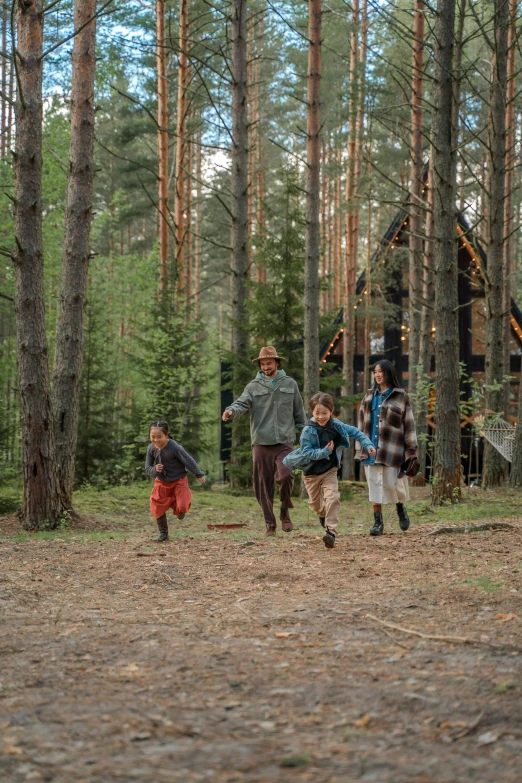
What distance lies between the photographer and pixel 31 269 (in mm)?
11648

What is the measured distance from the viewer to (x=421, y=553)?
845 centimetres

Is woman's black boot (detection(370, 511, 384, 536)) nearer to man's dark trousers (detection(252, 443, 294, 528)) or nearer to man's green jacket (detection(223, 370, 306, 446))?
man's dark trousers (detection(252, 443, 294, 528))

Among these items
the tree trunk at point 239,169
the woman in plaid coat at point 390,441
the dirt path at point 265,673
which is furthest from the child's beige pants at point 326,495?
the tree trunk at point 239,169

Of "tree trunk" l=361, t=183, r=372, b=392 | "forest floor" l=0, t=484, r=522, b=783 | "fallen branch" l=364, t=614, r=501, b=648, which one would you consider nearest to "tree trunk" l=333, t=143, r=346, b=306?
"tree trunk" l=361, t=183, r=372, b=392

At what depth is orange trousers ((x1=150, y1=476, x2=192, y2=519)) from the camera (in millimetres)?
10180

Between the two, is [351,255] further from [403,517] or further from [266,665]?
[266,665]

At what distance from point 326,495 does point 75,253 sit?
5.75 metres

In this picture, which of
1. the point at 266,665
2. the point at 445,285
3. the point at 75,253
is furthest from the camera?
the point at 445,285

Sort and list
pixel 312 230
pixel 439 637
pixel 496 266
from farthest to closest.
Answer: pixel 496 266 → pixel 312 230 → pixel 439 637

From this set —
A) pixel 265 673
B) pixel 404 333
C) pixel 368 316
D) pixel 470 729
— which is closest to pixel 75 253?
pixel 265 673

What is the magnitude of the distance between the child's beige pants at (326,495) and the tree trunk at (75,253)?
4501 mm

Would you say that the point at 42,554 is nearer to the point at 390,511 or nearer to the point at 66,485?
the point at 66,485

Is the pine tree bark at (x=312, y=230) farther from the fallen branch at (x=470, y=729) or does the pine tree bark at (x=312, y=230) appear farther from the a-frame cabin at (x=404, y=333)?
the fallen branch at (x=470, y=729)

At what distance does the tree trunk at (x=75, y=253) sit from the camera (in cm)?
1269
